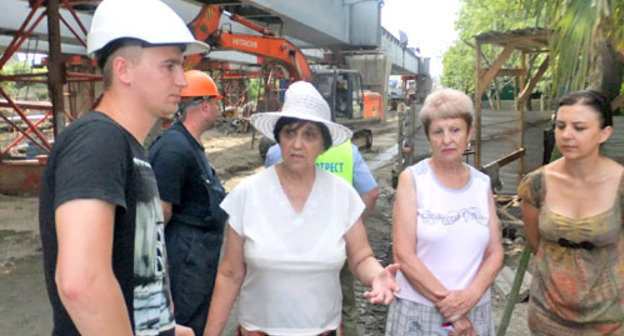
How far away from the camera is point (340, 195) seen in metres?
2.25

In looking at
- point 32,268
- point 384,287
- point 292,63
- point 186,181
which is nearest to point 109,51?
point 384,287

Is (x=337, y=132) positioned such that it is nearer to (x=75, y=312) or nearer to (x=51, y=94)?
(x=75, y=312)

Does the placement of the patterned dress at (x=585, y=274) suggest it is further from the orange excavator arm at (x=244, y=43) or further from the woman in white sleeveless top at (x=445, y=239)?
the orange excavator arm at (x=244, y=43)

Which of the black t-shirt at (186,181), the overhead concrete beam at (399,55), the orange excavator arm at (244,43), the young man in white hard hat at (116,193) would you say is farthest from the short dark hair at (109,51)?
the overhead concrete beam at (399,55)

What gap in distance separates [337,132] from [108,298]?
1403mm

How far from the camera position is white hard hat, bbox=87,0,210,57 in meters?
1.39

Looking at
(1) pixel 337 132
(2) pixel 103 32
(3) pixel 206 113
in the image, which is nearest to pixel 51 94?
(3) pixel 206 113

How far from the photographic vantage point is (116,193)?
122 centimetres

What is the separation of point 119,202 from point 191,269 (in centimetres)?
164

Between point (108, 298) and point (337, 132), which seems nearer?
point (108, 298)

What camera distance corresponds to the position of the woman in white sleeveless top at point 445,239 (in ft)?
7.75

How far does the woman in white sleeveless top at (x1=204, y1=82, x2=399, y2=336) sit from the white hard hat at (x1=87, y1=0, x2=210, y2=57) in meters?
0.85

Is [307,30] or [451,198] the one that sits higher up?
[307,30]

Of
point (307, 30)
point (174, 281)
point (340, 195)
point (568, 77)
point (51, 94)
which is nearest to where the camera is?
point (340, 195)
